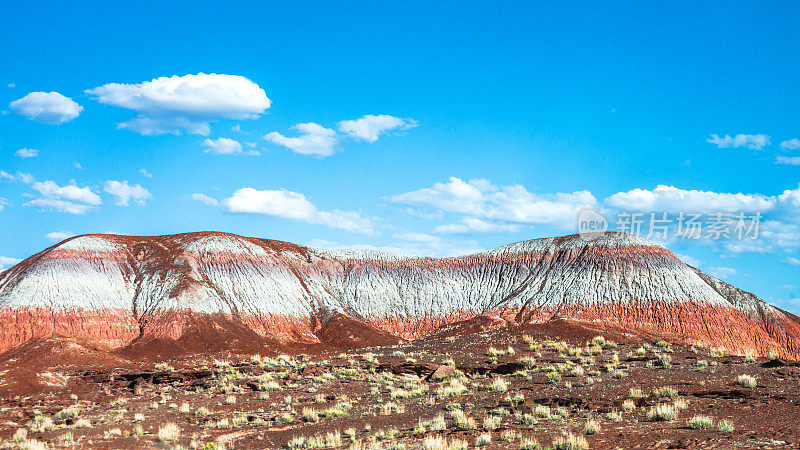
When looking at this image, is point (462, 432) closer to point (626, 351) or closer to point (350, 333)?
point (626, 351)

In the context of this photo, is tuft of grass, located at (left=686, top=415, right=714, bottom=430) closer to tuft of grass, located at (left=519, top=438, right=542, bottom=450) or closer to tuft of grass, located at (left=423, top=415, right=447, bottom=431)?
tuft of grass, located at (left=519, top=438, right=542, bottom=450)

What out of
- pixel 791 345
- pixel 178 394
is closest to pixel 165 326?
pixel 178 394

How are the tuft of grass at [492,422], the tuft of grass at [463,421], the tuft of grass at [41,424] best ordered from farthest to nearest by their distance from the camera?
1. the tuft of grass at [41,424]
2. the tuft of grass at [463,421]
3. the tuft of grass at [492,422]

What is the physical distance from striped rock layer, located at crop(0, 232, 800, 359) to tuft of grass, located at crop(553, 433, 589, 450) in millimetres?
47123

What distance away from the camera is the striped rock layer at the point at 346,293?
6341cm

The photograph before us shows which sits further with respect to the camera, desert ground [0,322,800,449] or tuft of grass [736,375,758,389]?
tuft of grass [736,375,758,389]

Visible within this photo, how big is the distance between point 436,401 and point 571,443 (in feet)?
29.5

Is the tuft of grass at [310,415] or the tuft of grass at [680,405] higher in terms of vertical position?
the tuft of grass at [680,405]

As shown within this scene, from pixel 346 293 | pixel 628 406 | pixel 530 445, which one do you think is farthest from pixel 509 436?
pixel 346 293

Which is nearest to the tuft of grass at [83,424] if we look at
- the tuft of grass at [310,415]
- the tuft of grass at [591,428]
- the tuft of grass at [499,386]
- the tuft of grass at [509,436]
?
the tuft of grass at [310,415]

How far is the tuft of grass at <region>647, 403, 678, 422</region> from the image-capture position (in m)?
15.4

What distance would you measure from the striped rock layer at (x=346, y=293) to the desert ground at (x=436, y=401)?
27.0 m

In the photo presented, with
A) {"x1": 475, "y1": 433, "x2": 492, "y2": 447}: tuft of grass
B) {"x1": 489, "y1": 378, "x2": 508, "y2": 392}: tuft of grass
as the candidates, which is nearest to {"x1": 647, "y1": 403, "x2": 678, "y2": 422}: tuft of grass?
{"x1": 475, "y1": 433, "x2": 492, "y2": 447}: tuft of grass

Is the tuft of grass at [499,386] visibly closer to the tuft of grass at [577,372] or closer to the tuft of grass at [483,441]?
the tuft of grass at [577,372]
